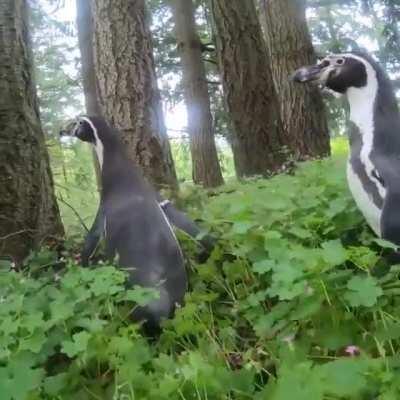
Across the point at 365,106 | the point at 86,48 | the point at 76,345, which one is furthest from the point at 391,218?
the point at 86,48

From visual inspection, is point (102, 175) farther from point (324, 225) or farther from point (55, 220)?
point (324, 225)

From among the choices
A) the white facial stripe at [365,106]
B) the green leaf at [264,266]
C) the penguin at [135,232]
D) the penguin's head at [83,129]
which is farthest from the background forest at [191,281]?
the white facial stripe at [365,106]

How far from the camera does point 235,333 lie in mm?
3201

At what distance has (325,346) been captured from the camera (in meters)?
2.76

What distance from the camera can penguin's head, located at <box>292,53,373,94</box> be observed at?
3877 mm

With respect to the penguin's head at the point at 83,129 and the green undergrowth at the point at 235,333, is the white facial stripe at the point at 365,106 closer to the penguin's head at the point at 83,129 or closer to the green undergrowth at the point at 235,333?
the green undergrowth at the point at 235,333

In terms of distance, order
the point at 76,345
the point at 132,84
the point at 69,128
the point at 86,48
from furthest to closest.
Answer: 1. the point at 86,48
2. the point at 132,84
3. the point at 69,128
4. the point at 76,345

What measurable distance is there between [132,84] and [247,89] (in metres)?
2.50

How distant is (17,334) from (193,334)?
0.78m

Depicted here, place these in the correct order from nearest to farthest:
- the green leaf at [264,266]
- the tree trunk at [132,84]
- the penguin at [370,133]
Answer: the green leaf at [264,266], the penguin at [370,133], the tree trunk at [132,84]

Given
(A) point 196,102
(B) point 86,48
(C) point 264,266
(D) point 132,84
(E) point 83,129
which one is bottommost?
(C) point 264,266

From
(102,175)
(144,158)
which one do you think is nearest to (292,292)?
(102,175)

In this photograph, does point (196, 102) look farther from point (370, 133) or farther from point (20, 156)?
point (370, 133)

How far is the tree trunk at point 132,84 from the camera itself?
6156 millimetres
